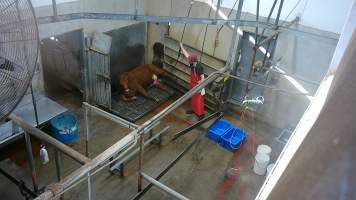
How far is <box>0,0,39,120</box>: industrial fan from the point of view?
226cm

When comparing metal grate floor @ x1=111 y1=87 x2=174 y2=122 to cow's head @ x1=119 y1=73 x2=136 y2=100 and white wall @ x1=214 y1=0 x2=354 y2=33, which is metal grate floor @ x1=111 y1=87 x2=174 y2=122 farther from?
white wall @ x1=214 y1=0 x2=354 y2=33

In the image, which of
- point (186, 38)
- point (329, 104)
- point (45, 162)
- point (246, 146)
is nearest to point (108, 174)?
point (45, 162)

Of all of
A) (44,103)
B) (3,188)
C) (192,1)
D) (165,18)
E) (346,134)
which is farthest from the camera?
(192,1)

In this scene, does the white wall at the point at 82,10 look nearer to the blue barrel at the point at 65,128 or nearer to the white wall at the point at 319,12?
the blue barrel at the point at 65,128

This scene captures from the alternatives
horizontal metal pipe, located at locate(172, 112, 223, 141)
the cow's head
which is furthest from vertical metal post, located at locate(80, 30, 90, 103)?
horizontal metal pipe, located at locate(172, 112, 223, 141)

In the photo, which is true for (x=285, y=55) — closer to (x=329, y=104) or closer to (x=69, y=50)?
(x=69, y=50)

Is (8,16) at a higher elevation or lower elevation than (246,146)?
higher

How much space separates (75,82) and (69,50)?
821 millimetres

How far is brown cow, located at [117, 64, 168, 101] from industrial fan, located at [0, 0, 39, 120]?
5.02 metres

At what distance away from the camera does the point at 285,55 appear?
6.32 metres

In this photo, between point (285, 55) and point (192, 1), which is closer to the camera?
point (285, 55)

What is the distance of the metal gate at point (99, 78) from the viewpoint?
22.0ft

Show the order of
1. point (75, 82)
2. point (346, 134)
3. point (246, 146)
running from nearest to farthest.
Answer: point (346, 134) < point (246, 146) < point (75, 82)

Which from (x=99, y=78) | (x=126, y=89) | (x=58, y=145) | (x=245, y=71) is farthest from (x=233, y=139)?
(x=58, y=145)
